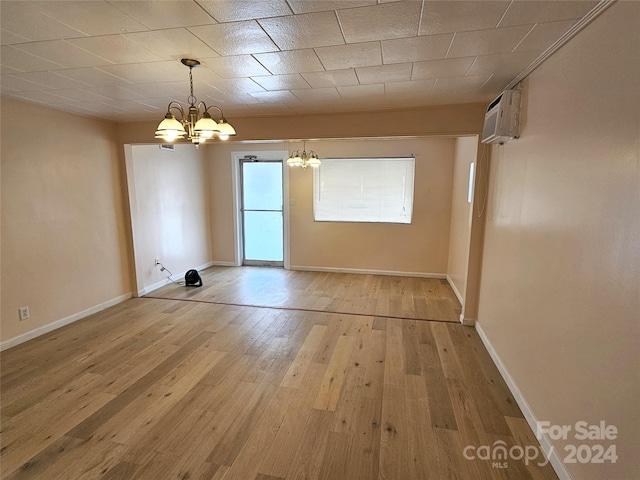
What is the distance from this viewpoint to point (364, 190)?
18.5ft

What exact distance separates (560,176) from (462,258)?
8.10 ft

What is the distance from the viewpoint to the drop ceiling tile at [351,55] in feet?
6.51

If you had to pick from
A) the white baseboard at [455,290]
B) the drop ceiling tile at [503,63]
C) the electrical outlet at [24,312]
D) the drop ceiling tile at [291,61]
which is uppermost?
the drop ceiling tile at [503,63]

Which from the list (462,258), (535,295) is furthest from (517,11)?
(462,258)

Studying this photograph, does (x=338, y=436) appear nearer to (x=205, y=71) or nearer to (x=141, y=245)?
(x=205, y=71)

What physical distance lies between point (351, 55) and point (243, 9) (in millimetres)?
809

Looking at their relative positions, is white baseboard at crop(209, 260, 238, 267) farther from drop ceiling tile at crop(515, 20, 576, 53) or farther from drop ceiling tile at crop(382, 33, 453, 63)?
drop ceiling tile at crop(515, 20, 576, 53)

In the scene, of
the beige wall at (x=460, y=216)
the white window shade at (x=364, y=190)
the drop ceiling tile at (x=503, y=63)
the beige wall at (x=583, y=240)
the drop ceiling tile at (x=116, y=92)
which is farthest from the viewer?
the white window shade at (x=364, y=190)

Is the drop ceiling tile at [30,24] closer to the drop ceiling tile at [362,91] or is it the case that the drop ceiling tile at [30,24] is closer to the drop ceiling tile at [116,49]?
the drop ceiling tile at [116,49]

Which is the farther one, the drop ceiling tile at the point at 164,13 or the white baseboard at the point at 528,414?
the white baseboard at the point at 528,414

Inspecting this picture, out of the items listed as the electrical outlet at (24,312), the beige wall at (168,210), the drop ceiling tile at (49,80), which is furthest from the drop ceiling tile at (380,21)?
the electrical outlet at (24,312)

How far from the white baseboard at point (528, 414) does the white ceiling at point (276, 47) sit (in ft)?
7.73

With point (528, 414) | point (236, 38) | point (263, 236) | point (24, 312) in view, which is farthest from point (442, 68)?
point (263, 236)

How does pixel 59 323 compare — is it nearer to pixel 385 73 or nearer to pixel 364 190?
pixel 385 73
